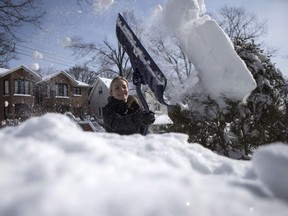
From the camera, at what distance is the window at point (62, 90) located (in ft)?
117

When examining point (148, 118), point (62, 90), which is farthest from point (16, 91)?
point (148, 118)

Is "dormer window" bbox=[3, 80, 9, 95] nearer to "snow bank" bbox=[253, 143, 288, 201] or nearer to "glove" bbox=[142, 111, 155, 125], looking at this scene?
"glove" bbox=[142, 111, 155, 125]

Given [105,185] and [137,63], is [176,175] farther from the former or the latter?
[137,63]

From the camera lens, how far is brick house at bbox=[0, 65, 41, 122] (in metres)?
31.6

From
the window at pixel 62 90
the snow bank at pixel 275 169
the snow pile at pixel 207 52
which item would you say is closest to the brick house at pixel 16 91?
the window at pixel 62 90

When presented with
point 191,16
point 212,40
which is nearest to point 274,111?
point 212,40

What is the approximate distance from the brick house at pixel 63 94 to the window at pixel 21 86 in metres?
1.23

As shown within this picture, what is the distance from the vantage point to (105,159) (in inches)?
32.6

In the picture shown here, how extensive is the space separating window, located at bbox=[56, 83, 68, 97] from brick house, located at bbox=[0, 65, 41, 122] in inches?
119

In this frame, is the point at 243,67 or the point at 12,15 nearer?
the point at 243,67

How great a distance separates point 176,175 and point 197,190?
0.28ft

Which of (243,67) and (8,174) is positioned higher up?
(243,67)

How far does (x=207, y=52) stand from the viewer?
14.7ft

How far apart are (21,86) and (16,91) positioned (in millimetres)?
774
